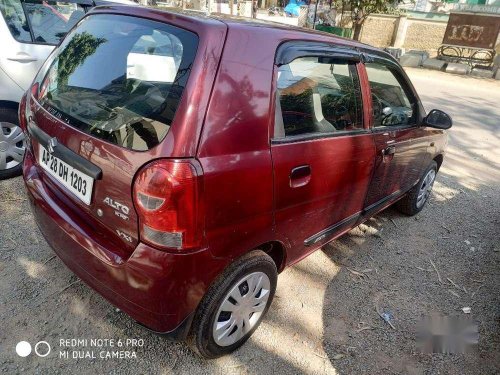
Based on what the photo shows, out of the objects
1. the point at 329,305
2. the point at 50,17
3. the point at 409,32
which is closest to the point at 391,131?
the point at 329,305

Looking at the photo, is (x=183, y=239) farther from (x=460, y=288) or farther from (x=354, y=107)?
(x=460, y=288)

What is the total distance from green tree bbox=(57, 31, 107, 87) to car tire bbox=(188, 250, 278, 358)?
4.47 ft

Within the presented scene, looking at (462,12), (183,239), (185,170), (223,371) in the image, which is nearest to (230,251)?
(183,239)

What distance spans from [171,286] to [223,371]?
746mm

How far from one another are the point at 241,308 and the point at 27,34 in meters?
3.32

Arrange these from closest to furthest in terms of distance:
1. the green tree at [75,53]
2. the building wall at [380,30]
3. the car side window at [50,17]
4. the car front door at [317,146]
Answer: the car front door at [317,146], the green tree at [75,53], the car side window at [50,17], the building wall at [380,30]

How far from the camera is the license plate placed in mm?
1738

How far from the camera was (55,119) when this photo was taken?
1.89 m

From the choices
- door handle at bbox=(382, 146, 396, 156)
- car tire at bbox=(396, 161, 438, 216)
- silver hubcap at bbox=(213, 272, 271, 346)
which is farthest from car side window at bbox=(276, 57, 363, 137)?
car tire at bbox=(396, 161, 438, 216)

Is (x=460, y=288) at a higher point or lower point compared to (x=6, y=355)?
lower

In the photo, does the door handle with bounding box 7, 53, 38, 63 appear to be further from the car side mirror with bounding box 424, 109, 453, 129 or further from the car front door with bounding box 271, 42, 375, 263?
the car side mirror with bounding box 424, 109, 453, 129

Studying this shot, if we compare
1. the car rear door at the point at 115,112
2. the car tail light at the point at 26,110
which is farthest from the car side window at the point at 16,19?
the car rear door at the point at 115,112

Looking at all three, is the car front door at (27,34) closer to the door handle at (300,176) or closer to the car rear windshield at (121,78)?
the car rear windshield at (121,78)

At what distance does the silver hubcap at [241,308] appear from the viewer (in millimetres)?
1936
